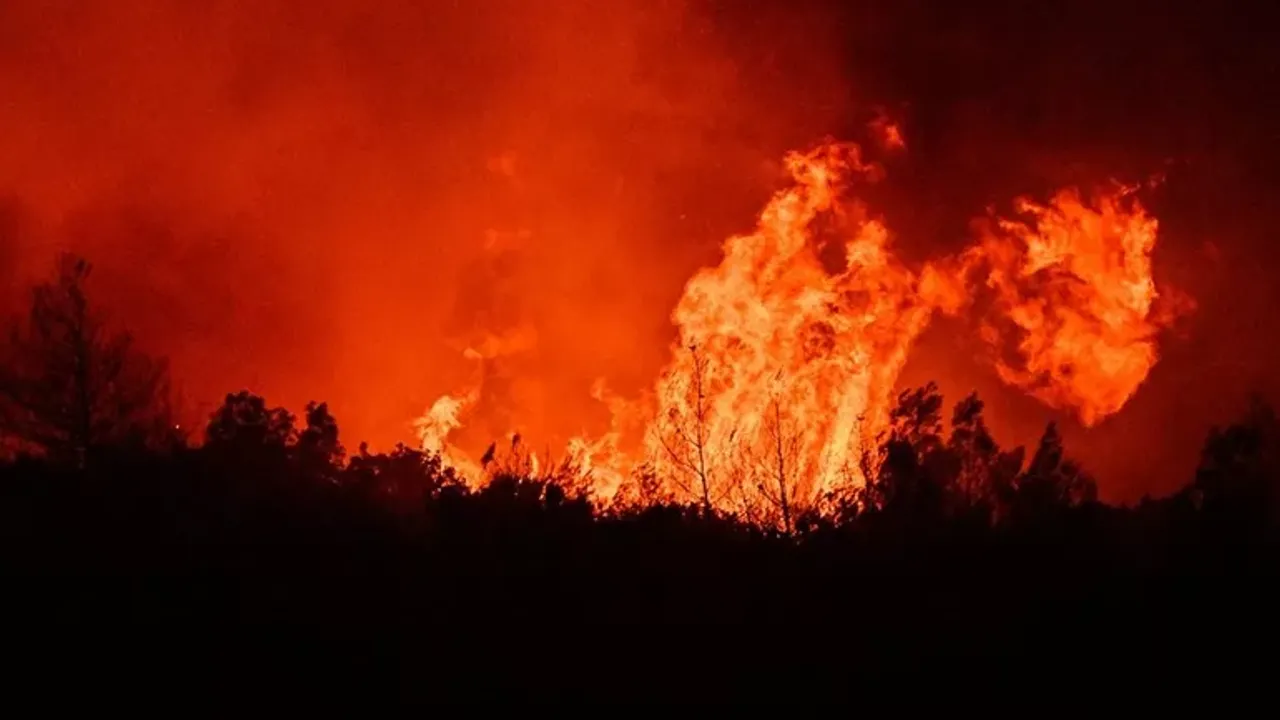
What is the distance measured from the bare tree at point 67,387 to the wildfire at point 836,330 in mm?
7370

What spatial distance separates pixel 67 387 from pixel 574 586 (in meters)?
15.6

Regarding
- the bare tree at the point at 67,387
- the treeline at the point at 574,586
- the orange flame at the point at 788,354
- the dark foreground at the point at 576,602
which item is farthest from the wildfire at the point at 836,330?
the dark foreground at the point at 576,602

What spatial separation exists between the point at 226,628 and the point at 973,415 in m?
11.4

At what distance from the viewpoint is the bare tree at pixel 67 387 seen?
25062 mm

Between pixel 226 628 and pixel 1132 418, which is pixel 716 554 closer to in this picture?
pixel 226 628

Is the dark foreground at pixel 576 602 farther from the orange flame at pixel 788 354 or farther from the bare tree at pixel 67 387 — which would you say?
the bare tree at pixel 67 387

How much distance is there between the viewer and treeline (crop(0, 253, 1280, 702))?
1127cm

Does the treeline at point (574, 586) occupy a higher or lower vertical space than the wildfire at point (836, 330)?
lower

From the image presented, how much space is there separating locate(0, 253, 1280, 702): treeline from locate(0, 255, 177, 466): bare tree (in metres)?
8.91

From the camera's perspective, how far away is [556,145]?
3866 cm

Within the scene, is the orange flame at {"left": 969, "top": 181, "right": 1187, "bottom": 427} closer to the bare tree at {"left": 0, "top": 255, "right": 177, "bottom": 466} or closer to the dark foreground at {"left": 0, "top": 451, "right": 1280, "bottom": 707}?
the dark foreground at {"left": 0, "top": 451, "right": 1280, "bottom": 707}

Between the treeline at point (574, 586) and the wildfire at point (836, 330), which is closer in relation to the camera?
the treeline at point (574, 586)

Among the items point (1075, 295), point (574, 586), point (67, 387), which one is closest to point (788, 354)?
point (1075, 295)

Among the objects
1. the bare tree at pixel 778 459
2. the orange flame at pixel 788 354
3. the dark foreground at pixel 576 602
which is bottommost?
the dark foreground at pixel 576 602
